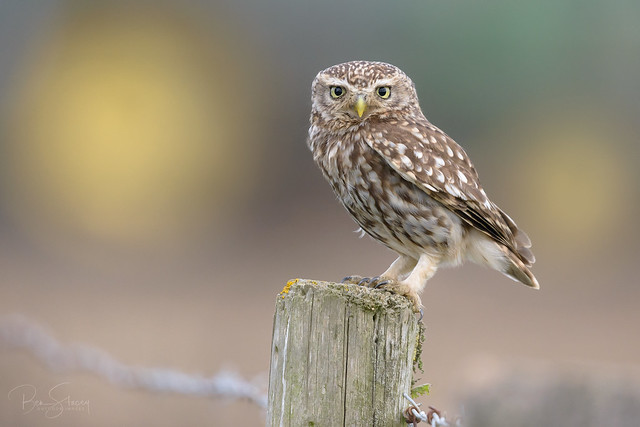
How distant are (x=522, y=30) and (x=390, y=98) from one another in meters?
10.3

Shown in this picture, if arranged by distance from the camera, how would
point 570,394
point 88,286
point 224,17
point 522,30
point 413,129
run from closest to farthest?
point 570,394 → point 413,129 → point 88,286 → point 522,30 → point 224,17

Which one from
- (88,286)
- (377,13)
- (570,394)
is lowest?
(570,394)

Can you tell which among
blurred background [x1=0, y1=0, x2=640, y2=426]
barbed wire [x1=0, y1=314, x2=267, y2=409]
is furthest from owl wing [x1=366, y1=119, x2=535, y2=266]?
blurred background [x1=0, y1=0, x2=640, y2=426]

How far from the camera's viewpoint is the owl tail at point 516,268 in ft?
14.6

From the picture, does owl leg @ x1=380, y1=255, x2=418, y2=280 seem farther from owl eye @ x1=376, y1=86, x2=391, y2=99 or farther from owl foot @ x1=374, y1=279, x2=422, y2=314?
owl eye @ x1=376, y1=86, x2=391, y2=99

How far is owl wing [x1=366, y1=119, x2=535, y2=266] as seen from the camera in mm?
4055

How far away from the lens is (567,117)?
48.0 feet

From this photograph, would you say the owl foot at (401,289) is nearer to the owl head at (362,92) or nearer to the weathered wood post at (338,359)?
the owl head at (362,92)

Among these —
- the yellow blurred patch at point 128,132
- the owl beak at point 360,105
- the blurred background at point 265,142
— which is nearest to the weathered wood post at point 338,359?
the owl beak at point 360,105

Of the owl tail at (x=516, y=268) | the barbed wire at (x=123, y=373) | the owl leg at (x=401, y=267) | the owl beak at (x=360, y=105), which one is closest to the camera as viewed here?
the barbed wire at (x=123, y=373)

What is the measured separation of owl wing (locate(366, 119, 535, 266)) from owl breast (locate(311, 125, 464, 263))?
0.06m

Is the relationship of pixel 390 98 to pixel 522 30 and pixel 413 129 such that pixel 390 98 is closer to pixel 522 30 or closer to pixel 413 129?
pixel 413 129

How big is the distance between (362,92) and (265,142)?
10760mm

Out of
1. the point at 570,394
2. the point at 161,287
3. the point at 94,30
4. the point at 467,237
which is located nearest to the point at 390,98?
the point at 467,237
